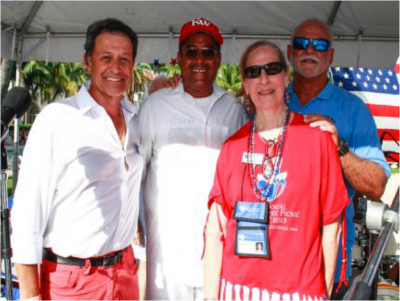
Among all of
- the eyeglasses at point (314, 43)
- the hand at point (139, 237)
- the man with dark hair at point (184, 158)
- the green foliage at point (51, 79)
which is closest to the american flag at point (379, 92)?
the eyeglasses at point (314, 43)

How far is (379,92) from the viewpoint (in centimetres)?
686

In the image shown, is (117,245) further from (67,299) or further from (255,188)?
(255,188)

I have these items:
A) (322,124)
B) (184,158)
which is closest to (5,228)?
(184,158)

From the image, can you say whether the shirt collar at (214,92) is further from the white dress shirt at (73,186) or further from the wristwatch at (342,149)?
the wristwatch at (342,149)

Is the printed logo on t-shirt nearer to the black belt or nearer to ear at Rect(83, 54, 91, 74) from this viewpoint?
the black belt

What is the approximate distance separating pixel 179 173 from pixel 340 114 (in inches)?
41.8

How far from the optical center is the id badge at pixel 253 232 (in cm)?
173

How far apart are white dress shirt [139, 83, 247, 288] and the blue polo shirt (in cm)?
61

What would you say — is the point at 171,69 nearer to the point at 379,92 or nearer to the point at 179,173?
the point at 379,92

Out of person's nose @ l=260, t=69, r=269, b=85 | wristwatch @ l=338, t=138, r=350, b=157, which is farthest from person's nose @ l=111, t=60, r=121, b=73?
wristwatch @ l=338, t=138, r=350, b=157

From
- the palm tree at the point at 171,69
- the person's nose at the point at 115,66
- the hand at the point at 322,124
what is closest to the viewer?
the hand at the point at 322,124

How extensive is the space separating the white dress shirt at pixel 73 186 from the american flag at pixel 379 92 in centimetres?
540

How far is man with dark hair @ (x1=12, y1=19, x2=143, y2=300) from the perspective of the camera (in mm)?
1804

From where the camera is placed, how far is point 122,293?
6.88ft
